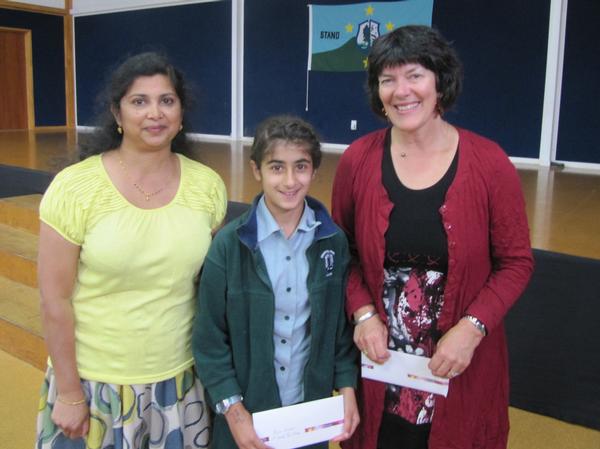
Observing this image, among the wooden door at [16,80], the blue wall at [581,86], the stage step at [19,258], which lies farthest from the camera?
the wooden door at [16,80]

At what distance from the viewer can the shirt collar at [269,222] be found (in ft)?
4.06

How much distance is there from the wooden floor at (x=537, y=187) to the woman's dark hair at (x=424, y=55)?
1.75ft

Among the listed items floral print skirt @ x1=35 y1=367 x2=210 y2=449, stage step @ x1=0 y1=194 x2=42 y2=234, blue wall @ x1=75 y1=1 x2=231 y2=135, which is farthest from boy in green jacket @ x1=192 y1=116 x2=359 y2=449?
blue wall @ x1=75 y1=1 x2=231 y2=135

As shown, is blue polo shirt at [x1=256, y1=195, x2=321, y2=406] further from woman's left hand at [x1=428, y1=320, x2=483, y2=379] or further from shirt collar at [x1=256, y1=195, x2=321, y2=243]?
woman's left hand at [x1=428, y1=320, x2=483, y2=379]

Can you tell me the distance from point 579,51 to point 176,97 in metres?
6.12

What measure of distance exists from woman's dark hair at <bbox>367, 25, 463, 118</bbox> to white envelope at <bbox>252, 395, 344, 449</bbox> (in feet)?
2.23

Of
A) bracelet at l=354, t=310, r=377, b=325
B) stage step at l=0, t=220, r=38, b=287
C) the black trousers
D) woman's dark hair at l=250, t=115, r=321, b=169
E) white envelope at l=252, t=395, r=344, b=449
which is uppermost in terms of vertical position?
woman's dark hair at l=250, t=115, r=321, b=169

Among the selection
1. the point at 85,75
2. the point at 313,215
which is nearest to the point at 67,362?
the point at 313,215

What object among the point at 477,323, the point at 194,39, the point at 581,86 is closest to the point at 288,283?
the point at 477,323

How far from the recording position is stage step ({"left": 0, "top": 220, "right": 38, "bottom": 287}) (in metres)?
3.19

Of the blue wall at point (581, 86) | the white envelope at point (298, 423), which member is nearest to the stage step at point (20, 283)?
the white envelope at point (298, 423)

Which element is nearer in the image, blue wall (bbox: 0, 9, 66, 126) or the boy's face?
the boy's face

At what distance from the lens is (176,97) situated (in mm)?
1272

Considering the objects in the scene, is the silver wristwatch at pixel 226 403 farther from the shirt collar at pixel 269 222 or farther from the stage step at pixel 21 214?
the stage step at pixel 21 214
